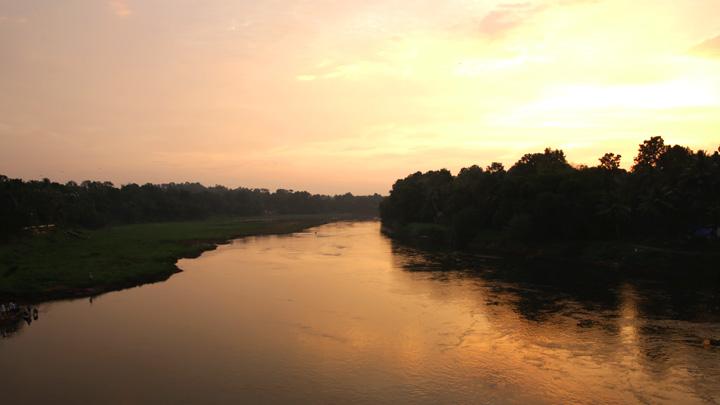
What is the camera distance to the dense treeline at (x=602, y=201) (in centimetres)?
6406

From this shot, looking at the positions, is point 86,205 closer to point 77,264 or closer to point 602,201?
point 77,264

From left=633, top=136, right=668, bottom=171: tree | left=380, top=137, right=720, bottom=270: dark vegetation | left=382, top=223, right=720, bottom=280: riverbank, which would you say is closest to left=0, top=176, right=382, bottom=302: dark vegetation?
left=382, top=223, right=720, bottom=280: riverbank

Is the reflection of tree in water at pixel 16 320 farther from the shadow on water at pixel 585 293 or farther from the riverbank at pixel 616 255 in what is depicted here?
the riverbank at pixel 616 255

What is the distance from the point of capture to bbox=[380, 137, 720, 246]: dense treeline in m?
64.1

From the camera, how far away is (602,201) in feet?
235

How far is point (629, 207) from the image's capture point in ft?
224

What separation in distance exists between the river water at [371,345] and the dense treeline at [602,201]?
67.5 ft

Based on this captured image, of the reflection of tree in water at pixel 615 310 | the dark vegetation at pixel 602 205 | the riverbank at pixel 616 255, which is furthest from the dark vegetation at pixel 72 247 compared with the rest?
the dark vegetation at pixel 602 205

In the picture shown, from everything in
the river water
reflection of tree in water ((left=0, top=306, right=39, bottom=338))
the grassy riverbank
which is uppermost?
the grassy riverbank

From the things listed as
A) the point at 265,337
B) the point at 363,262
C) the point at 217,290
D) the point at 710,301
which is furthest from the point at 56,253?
the point at 710,301

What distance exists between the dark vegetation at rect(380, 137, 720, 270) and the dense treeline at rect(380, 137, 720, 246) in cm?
10

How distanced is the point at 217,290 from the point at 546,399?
116 feet

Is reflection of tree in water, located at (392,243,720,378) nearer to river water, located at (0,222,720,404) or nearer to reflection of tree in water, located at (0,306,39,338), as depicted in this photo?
river water, located at (0,222,720,404)

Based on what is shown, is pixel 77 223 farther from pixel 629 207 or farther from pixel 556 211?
pixel 629 207
